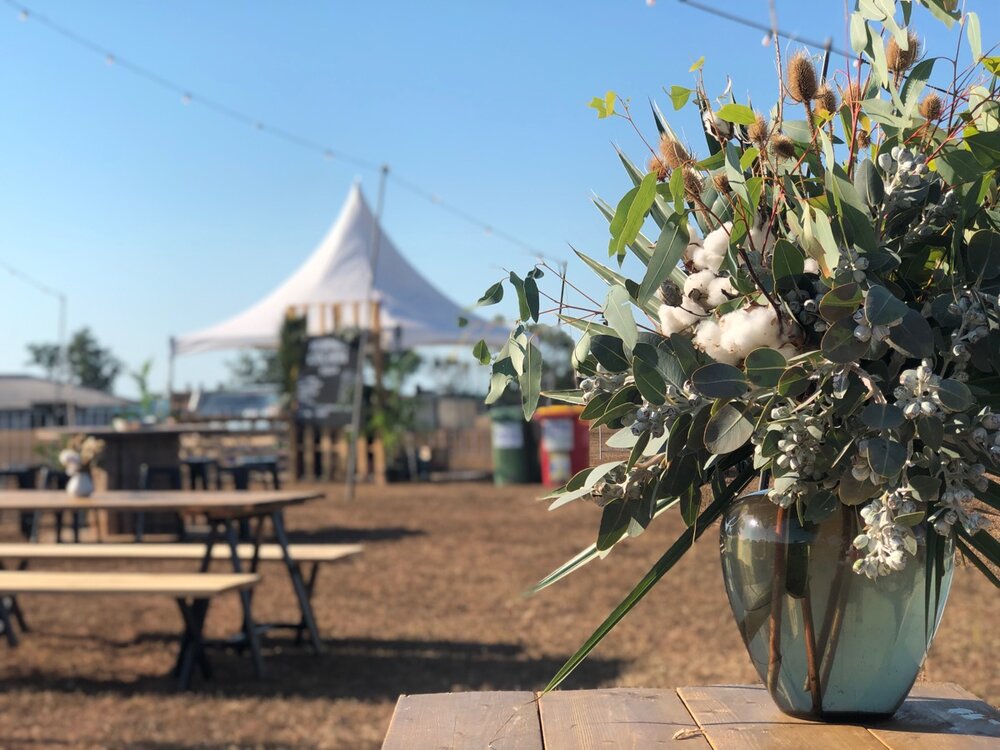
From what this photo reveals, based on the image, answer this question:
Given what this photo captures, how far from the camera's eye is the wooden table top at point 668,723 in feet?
4.42

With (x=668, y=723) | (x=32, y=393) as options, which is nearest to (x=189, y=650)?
(x=668, y=723)

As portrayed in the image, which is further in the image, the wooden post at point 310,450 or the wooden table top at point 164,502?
the wooden post at point 310,450

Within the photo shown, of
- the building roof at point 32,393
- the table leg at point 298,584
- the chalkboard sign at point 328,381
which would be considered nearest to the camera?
the table leg at point 298,584

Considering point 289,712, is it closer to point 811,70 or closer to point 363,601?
point 363,601

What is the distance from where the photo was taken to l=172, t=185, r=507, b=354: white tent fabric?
17.5 m

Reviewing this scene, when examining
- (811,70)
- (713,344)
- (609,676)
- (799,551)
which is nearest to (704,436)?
(713,344)

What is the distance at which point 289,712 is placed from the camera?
4.39m

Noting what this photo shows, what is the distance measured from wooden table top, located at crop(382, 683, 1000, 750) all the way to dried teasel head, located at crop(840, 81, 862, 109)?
695mm

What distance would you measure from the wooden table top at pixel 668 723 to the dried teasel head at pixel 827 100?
27.3 inches

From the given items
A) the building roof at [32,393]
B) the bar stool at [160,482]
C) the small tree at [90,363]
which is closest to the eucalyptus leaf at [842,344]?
the bar stool at [160,482]

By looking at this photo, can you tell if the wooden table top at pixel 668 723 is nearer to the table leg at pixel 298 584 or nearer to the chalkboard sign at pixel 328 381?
the table leg at pixel 298 584

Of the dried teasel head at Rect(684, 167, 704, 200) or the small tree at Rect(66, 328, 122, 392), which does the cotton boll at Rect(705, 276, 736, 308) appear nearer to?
the dried teasel head at Rect(684, 167, 704, 200)

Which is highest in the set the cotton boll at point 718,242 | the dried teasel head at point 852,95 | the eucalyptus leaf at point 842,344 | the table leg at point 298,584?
the dried teasel head at point 852,95

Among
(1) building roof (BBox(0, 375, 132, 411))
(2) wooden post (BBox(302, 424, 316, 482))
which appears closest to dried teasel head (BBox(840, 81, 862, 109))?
(2) wooden post (BBox(302, 424, 316, 482))
